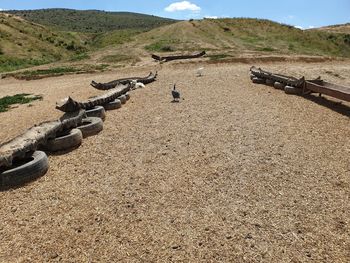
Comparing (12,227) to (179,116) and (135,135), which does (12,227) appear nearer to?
(135,135)

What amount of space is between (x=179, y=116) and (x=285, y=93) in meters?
7.00

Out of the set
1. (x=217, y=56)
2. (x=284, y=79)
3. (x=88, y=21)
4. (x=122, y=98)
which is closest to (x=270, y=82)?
(x=284, y=79)

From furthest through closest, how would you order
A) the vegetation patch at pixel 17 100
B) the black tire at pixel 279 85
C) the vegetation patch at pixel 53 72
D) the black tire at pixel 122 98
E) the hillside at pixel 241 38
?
the hillside at pixel 241 38 < the vegetation patch at pixel 53 72 < the black tire at pixel 279 85 < the vegetation patch at pixel 17 100 < the black tire at pixel 122 98

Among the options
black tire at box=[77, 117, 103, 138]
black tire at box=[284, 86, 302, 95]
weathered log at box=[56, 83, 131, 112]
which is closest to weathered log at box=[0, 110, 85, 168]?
black tire at box=[77, 117, 103, 138]

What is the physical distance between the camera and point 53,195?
7.91 metres

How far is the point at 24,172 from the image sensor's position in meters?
8.32

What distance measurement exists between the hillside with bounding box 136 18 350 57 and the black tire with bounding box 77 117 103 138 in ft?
101

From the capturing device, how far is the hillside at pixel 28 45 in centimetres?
4995

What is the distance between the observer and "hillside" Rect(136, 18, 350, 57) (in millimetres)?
45094

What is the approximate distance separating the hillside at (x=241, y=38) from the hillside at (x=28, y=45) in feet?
41.5

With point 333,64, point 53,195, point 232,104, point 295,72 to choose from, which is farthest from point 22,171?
point 333,64

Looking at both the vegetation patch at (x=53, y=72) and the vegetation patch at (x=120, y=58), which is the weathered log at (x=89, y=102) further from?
the vegetation patch at (x=120, y=58)

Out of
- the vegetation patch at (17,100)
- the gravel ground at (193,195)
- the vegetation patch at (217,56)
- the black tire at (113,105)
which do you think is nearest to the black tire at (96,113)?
the gravel ground at (193,195)

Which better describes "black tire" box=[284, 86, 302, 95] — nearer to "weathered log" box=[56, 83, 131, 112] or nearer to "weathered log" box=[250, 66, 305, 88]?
"weathered log" box=[250, 66, 305, 88]
